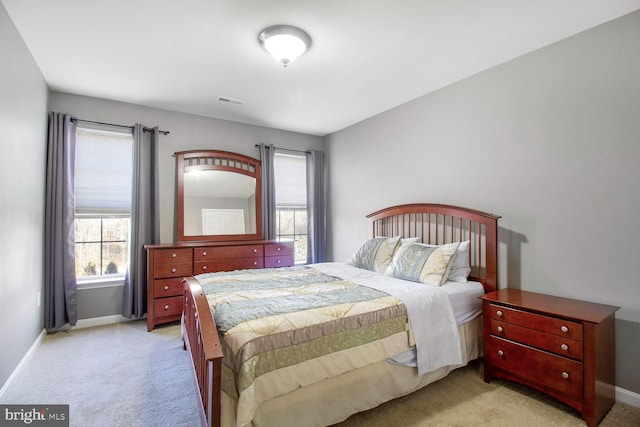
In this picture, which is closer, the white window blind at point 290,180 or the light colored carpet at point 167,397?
the light colored carpet at point 167,397

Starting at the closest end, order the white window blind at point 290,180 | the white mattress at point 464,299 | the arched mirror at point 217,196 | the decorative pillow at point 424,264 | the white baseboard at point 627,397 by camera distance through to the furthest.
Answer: the white baseboard at point 627,397 → the white mattress at point 464,299 → the decorative pillow at point 424,264 → the arched mirror at point 217,196 → the white window blind at point 290,180

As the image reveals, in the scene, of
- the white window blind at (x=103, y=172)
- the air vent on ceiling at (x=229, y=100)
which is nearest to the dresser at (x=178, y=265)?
the white window blind at (x=103, y=172)

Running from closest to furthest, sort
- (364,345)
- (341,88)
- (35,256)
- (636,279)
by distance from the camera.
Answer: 1. (364,345)
2. (636,279)
3. (35,256)
4. (341,88)

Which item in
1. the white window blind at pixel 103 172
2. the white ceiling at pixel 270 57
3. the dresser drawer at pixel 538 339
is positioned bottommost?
the dresser drawer at pixel 538 339

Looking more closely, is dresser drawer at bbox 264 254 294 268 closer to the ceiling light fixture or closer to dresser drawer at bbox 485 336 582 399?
the ceiling light fixture

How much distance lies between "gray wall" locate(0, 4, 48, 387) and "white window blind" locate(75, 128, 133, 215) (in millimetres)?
399

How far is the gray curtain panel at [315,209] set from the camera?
4.98m

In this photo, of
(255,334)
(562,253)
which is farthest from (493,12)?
(255,334)

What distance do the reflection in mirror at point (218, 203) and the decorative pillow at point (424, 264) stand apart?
236 cm

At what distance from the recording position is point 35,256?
293cm

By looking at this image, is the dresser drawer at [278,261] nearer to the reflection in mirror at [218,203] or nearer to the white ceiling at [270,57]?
the reflection in mirror at [218,203]

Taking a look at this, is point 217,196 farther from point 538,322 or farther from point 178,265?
point 538,322

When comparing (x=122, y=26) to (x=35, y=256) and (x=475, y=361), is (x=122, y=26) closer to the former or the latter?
(x=35, y=256)

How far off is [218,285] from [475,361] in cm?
227
